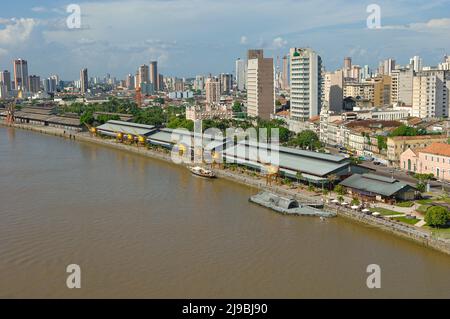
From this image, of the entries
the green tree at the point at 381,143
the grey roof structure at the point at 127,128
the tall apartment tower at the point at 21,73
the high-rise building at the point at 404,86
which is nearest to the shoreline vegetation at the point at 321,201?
the grey roof structure at the point at 127,128

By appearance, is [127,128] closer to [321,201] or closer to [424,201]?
[321,201]

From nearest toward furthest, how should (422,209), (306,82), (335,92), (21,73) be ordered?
(422,209)
(306,82)
(335,92)
(21,73)

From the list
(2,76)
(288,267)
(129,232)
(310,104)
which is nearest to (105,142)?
(310,104)

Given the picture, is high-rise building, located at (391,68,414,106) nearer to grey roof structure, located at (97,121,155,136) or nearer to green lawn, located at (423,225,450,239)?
grey roof structure, located at (97,121,155,136)

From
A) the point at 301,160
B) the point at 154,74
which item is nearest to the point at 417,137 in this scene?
the point at 301,160

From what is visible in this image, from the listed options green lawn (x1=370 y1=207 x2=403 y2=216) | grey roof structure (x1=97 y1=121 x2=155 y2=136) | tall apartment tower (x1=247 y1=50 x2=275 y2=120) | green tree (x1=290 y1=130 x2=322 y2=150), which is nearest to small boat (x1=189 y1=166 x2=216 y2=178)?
green lawn (x1=370 y1=207 x2=403 y2=216)

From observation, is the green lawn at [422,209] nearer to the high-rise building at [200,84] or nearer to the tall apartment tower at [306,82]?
the tall apartment tower at [306,82]
